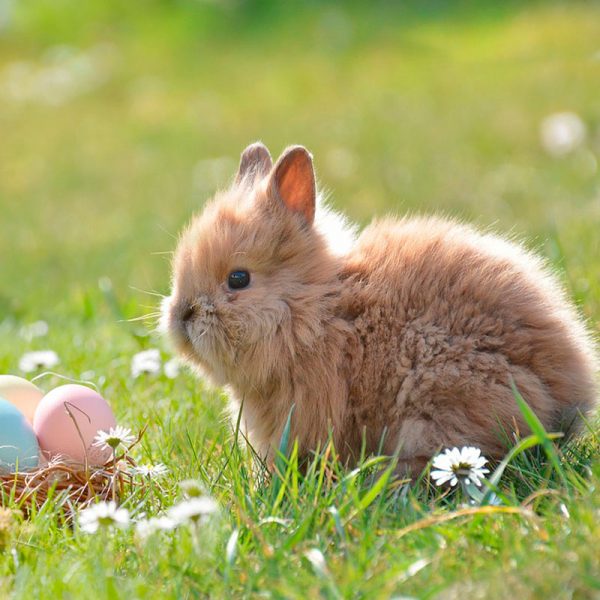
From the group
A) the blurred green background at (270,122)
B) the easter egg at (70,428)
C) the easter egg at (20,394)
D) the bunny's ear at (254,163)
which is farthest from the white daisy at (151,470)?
the blurred green background at (270,122)

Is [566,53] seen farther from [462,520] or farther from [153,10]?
[462,520]

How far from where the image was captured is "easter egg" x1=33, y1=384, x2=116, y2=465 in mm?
2977

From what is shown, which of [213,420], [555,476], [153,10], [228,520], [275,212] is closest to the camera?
[228,520]

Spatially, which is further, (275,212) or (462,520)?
(275,212)

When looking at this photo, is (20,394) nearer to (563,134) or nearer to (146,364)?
(146,364)

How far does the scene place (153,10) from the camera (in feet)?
53.5

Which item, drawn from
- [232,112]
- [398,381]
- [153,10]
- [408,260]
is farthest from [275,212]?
[153,10]

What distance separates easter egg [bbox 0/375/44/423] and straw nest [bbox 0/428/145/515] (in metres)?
0.32

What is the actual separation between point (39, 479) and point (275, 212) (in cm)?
108

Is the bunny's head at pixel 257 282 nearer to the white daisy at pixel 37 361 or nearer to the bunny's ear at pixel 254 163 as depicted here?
the bunny's ear at pixel 254 163

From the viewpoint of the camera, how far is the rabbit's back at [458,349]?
274cm

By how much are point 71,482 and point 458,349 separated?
3.92 ft

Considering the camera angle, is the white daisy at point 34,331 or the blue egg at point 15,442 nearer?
the blue egg at point 15,442

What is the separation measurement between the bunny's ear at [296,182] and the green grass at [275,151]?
79 cm
